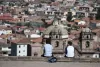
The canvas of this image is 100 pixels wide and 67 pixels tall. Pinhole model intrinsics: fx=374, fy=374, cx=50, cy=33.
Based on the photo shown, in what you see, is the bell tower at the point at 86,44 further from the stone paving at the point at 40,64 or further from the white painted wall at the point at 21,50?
the stone paving at the point at 40,64

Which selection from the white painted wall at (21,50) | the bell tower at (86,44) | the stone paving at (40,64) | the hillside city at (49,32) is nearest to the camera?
the stone paving at (40,64)

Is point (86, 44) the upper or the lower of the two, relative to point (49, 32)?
lower

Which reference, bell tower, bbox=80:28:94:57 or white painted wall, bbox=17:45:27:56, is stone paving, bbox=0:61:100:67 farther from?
white painted wall, bbox=17:45:27:56

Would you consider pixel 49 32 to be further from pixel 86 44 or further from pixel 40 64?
pixel 40 64

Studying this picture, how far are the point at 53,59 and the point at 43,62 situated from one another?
0.60 ft

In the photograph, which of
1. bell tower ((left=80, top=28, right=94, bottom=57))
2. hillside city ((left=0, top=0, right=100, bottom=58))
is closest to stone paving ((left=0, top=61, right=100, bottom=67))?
hillside city ((left=0, top=0, right=100, bottom=58))

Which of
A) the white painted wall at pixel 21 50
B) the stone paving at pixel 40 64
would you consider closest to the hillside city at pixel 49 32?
the white painted wall at pixel 21 50

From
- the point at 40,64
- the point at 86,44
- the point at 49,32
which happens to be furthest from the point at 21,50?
the point at 40,64

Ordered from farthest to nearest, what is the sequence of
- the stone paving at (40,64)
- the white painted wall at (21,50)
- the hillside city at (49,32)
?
the white painted wall at (21,50) < the hillside city at (49,32) < the stone paving at (40,64)

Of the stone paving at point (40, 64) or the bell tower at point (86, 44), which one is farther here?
the bell tower at point (86, 44)

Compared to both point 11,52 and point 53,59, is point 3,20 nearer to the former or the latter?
point 11,52

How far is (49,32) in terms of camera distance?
1639 centimetres

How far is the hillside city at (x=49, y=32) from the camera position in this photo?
46.8 feet

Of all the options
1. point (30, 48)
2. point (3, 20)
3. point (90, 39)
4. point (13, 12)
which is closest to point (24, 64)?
point (90, 39)
